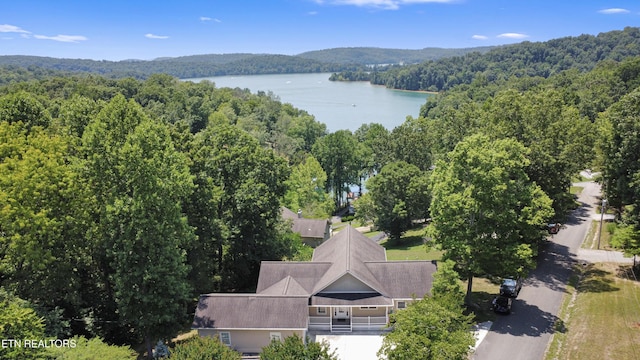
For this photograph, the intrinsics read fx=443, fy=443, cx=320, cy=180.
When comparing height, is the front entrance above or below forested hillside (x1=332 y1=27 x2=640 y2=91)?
below

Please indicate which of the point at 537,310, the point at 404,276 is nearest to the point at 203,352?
the point at 404,276

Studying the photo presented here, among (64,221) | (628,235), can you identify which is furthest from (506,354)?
(64,221)

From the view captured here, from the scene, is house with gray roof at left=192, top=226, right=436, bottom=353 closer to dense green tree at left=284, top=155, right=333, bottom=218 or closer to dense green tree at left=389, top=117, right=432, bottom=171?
dense green tree at left=284, top=155, right=333, bottom=218

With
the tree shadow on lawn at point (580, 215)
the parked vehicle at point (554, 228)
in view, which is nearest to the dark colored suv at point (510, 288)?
the parked vehicle at point (554, 228)

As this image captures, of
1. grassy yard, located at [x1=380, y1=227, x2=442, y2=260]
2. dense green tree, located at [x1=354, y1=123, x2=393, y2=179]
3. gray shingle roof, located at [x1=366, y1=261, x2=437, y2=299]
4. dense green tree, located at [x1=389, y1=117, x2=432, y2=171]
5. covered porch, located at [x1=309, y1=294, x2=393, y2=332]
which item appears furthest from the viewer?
dense green tree, located at [x1=354, y1=123, x2=393, y2=179]

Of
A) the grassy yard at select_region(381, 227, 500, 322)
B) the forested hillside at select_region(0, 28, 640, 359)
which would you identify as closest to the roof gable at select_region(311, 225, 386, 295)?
the grassy yard at select_region(381, 227, 500, 322)

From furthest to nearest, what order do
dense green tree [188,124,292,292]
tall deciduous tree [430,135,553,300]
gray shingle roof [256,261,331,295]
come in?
dense green tree [188,124,292,292] < gray shingle roof [256,261,331,295] < tall deciduous tree [430,135,553,300]

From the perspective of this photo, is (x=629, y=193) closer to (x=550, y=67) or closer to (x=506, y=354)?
(x=506, y=354)
